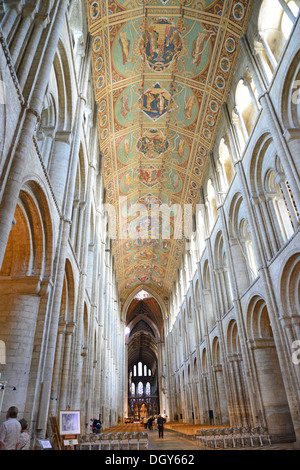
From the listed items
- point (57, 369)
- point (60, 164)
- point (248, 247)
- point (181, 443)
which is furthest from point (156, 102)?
point (181, 443)

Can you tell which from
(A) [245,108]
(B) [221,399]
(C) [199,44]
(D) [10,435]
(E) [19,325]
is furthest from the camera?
(B) [221,399]

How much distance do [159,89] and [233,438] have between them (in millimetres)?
15787

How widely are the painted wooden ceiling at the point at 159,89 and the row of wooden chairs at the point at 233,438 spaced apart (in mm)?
13813

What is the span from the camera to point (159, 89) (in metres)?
17.2

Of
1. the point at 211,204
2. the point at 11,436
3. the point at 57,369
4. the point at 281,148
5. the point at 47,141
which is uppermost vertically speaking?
the point at 211,204

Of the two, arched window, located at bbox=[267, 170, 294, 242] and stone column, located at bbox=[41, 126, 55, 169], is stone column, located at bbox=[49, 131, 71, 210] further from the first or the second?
arched window, located at bbox=[267, 170, 294, 242]

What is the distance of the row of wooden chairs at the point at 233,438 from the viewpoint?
30.7 feet

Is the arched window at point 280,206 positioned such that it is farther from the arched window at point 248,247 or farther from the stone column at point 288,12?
the stone column at point 288,12

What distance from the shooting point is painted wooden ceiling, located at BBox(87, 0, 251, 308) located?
13828 millimetres

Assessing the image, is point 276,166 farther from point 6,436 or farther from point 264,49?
point 6,436

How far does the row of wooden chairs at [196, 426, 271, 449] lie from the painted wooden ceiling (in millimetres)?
13813

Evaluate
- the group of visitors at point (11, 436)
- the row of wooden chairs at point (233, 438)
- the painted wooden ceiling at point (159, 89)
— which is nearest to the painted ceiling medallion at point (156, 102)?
the painted wooden ceiling at point (159, 89)

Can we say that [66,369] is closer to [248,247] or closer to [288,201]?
[288,201]

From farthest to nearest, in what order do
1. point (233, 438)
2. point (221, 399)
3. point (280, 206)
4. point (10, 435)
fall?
point (221, 399) → point (280, 206) → point (233, 438) → point (10, 435)
